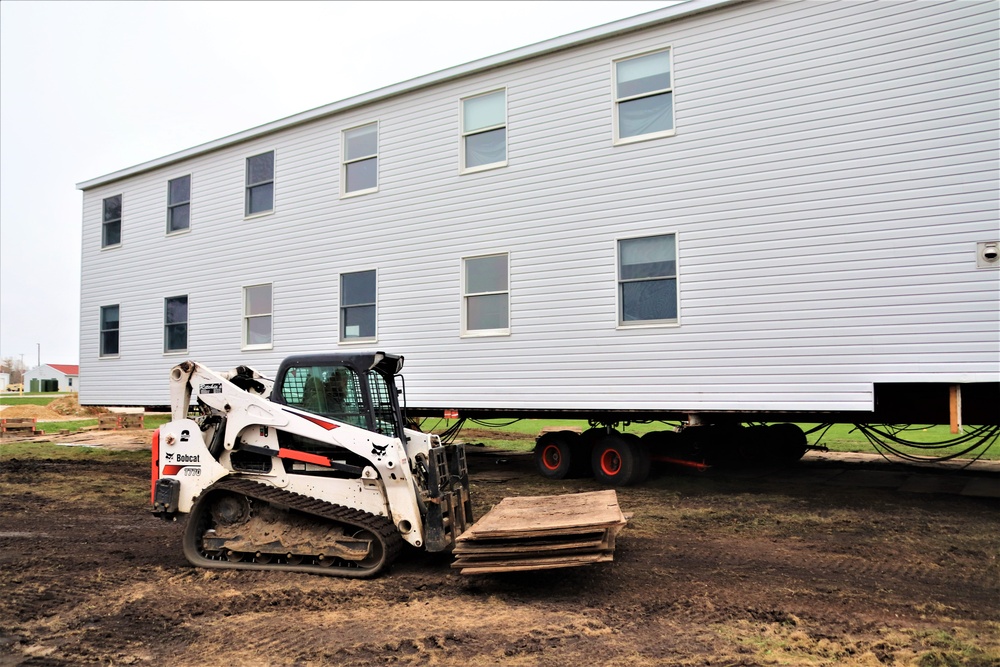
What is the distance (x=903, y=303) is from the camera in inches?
385

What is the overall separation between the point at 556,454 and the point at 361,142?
793cm

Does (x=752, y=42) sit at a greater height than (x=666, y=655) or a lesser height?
greater

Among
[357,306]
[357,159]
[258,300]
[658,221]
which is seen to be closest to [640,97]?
[658,221]

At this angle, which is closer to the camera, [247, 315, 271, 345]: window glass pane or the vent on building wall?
the vent on building wall

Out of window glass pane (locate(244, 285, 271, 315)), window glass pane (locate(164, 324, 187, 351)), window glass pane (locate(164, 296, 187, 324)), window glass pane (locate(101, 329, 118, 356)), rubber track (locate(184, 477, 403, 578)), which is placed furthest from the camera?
window glass pane (locate(101, 329, 118, 356))

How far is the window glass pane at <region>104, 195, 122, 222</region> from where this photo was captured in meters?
19.4

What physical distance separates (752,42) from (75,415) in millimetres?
39588

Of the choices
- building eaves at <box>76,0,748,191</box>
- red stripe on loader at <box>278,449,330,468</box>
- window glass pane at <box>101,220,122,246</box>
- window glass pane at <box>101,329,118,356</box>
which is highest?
building eaves at <box>76,0,748,191</box>

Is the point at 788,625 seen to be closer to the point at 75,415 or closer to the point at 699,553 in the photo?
the point at 699,553

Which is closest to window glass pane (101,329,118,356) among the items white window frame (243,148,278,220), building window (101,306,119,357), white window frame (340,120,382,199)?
building window (101,306,119,357)

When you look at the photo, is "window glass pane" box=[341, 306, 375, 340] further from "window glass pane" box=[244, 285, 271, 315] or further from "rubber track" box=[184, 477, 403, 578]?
"rubber track" box=[184, 477, 403, 578]

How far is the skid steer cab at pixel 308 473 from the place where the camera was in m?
6.95

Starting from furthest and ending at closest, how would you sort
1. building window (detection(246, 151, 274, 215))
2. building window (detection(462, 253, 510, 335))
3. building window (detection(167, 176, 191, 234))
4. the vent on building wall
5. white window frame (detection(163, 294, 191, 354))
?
building window (detection(167, 176, 191, 234))
white window frame (detection(163, 294, 191, 354))
building window (detection(246, 151, 274, 215))
building window (detection(462, 253, 510, 335))
the vent on building wall

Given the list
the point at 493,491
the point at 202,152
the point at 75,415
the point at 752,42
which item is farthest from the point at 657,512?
the point at 75,415
